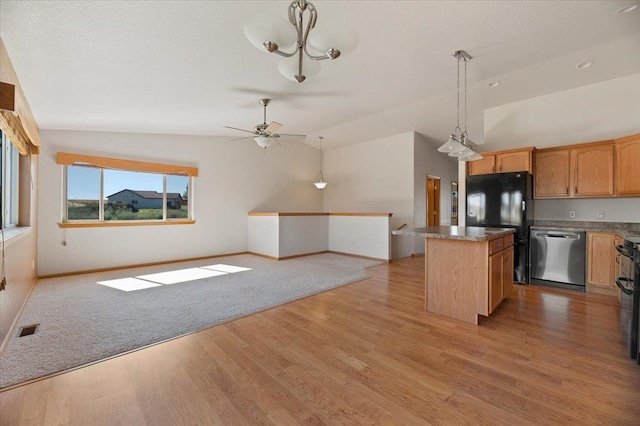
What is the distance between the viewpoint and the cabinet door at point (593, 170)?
12.2 ft

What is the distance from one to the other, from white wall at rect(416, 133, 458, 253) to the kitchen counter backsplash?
269cm

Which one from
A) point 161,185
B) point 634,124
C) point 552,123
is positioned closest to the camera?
point 634,124

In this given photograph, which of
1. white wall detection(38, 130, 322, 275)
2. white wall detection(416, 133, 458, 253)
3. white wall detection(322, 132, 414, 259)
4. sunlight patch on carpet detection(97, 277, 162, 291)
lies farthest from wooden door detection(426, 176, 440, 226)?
sunlight patch on carpet detection(97, 277, 162, 291)

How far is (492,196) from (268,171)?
538 centimetres

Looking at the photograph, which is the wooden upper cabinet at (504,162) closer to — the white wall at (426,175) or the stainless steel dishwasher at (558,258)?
the stainless steel dishwasher at (558,258)

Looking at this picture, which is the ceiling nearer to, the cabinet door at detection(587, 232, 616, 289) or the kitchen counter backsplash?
the kitchen counter backsplash

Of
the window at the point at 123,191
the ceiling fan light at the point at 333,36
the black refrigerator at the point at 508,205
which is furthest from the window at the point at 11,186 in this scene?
the black refrigerator at the point at 508,205

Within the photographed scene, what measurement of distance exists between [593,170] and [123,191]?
807 cm

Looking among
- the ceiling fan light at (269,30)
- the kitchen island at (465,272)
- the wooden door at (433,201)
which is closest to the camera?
the ceiling fan light at (269,30)

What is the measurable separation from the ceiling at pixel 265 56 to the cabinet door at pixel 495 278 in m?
2.25

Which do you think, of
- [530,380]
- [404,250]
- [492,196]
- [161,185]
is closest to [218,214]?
[161,185]

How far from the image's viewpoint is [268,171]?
7.51 m

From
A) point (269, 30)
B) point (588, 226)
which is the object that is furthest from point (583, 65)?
point (269, 30)

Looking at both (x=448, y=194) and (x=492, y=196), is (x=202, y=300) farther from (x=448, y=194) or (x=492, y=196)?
(x=448, y=194)
